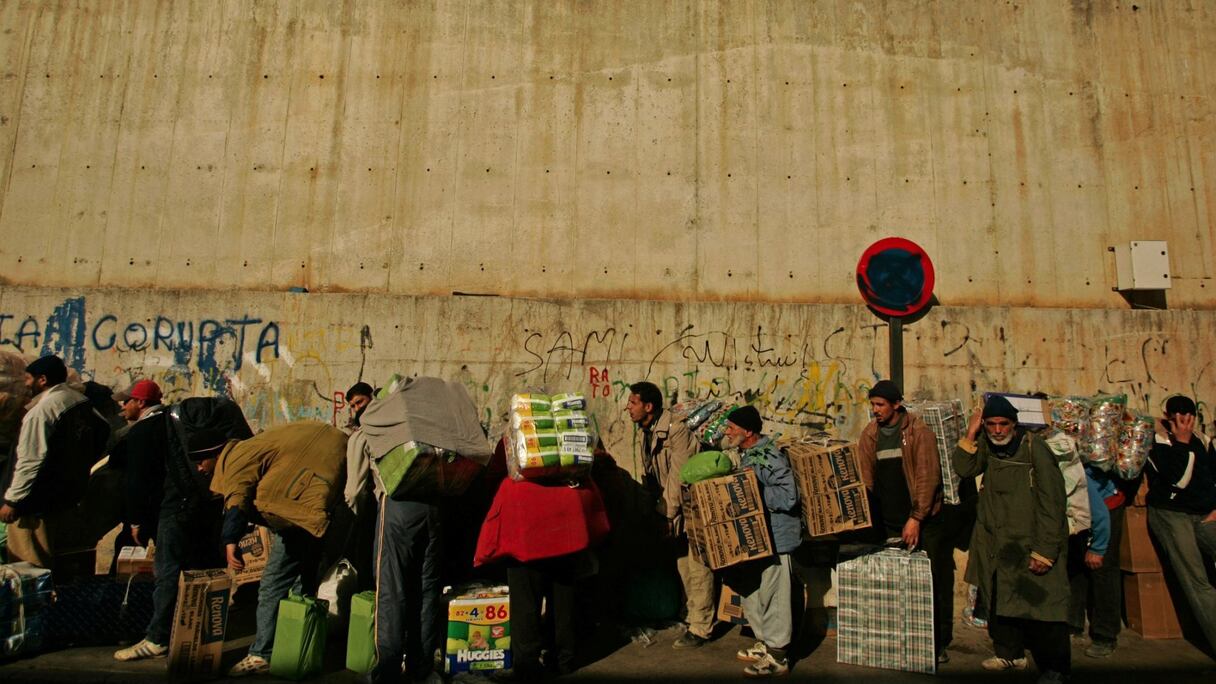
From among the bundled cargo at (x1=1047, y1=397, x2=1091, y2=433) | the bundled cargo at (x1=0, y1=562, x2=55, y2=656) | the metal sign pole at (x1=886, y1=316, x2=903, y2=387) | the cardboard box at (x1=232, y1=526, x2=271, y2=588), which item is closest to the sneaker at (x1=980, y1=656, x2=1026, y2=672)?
the bundled cargo at (x1=1047, y1=397, x2=1091, y2=433)

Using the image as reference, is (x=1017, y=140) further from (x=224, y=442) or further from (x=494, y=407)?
(x=224, y=442)

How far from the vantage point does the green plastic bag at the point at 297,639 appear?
Answer: 16.5 feet

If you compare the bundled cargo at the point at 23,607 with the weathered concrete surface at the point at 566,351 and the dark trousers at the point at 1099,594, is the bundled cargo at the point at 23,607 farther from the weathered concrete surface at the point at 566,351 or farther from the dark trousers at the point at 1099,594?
the dark trousers at the point at 1099,594

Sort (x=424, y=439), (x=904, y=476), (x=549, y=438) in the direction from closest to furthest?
(x=424, y=439) < (x=549, y=438) < (x=904, y=476)

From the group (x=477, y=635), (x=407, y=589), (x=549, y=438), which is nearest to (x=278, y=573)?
(x=407, y=589)

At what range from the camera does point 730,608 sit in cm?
606

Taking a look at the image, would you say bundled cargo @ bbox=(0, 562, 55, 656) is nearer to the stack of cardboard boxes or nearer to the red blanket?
the red blanket

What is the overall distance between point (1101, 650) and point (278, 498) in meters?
6.38

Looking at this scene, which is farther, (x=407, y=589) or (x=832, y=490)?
(x=832, y=490)

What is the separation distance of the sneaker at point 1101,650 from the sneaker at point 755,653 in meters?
2.70

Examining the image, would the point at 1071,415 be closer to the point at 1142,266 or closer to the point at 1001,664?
the point at 1001,664

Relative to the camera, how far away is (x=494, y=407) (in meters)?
7.42

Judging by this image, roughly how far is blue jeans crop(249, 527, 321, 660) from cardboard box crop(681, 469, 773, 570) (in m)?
2.91

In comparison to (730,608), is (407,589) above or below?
above
